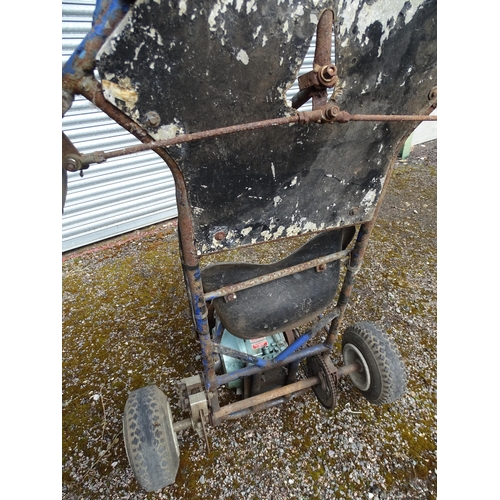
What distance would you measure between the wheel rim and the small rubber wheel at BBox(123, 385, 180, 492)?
1.23 m

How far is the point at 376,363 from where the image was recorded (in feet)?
6.14

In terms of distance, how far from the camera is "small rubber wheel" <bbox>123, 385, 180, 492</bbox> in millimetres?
1481

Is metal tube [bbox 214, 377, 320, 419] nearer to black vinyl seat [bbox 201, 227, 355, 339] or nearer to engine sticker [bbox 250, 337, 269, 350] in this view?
engine sticker [bbox 250, 337, 269, 350]

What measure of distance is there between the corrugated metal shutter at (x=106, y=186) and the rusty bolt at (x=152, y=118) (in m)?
3.02

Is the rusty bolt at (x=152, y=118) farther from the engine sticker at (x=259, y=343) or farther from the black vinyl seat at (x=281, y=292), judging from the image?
the engine sticker at (x=259, y=343)

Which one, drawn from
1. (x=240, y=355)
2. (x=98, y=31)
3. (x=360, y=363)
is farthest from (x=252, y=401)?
(x=98, y=31)

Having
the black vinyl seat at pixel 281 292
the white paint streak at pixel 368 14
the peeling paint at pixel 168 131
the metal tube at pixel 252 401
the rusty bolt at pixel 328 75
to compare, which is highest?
the white paint streak at pixel 368 14

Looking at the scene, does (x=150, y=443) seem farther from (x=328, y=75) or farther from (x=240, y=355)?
(x=328, y=75)

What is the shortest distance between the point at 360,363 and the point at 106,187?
3650 mm

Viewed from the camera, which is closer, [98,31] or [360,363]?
[98,31]

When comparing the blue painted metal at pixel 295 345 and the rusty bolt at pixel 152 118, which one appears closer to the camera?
the rusty bolt at pixel 152 118

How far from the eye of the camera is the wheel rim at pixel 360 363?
6.49 ft

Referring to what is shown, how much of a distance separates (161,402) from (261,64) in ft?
5.30

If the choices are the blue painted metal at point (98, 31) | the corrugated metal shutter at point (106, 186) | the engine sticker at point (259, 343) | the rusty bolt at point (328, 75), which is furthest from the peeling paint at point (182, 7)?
the corrugated metal shutter at point (106, 186)
